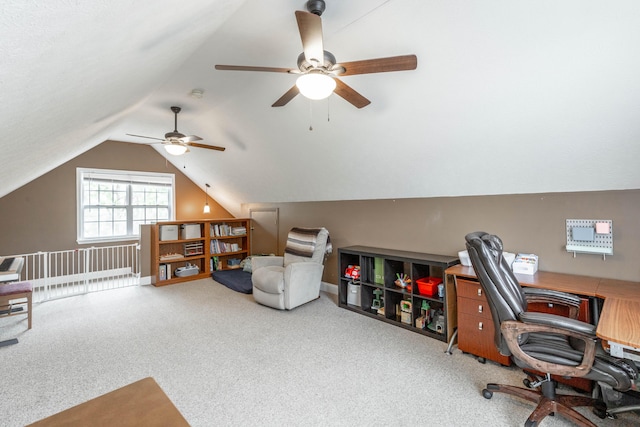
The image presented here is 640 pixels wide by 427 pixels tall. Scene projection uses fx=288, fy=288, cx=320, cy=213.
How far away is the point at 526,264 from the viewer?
2631 mm

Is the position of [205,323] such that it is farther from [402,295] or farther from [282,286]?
[402,295]

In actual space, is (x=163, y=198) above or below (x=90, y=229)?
above

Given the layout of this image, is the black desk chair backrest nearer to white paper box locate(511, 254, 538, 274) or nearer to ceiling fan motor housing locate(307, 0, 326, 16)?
white paper box locate(511, 254, 538, 274)

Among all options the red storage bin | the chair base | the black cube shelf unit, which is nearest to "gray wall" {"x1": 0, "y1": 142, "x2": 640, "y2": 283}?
the black cube shelf unit

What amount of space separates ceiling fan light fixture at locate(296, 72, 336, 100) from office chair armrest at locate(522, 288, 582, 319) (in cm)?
208

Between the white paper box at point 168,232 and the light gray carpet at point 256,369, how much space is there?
5.10ft

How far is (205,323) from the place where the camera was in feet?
11.3

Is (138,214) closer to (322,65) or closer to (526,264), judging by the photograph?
(322,65)

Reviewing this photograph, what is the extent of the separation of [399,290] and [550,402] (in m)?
1.76

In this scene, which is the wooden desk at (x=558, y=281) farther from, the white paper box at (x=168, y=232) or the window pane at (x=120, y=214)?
the window pane at (x=120, y=214)

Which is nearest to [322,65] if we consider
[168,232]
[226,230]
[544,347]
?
[544,347]

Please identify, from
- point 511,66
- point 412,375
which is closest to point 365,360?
point 412,375

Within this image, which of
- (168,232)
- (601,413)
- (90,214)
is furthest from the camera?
(90,214)

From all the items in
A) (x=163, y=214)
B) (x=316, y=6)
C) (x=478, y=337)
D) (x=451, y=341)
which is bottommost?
(x=451, y=341)
